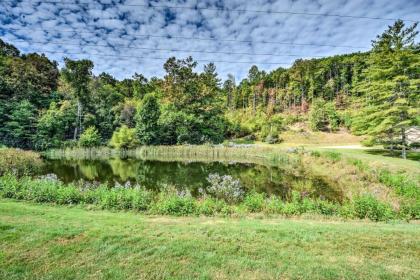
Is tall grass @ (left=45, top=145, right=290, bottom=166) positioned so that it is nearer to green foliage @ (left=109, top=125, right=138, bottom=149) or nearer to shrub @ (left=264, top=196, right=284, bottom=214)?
green foliage @ (left=109, top=125, right=138, bottom=149)

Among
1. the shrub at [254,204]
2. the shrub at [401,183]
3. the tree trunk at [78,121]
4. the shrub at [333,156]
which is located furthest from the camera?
the tree trunk at [78,121]

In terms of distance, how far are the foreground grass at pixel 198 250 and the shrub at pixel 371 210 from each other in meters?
1.76

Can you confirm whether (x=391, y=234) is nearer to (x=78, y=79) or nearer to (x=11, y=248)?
(x=11, y=248)

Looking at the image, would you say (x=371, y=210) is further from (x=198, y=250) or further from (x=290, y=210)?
(x=198, y=250)

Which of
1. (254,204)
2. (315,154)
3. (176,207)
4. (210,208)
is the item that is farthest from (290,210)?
(315,154)

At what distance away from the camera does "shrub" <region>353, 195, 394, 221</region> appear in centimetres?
684

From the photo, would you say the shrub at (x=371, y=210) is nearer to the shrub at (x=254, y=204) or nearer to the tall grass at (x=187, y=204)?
the tall grass at (x=187, y=204)

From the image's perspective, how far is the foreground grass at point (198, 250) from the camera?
3.38 meters

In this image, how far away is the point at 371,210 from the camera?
23.0ft

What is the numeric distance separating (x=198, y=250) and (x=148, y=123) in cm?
2996

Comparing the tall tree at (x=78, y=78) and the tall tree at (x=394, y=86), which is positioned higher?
the tall tree at (x=78, y=78)

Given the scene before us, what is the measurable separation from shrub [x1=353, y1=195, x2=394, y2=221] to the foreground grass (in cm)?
176

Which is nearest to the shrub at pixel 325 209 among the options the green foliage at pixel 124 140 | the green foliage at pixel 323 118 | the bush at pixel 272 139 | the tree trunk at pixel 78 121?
the green foliage at pixel 124 140

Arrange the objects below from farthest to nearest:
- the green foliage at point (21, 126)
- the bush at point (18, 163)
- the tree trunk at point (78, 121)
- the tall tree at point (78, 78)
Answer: the tall tree at point (78, 78) → the tree trunk at point (78, 121) → the green foliage at point (21, 126) → the bush at point (18, 163)
